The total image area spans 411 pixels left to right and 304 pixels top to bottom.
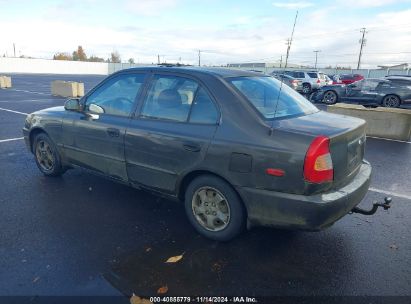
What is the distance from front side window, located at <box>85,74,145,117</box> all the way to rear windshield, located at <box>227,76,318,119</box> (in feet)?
3.88

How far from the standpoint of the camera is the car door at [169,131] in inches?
127

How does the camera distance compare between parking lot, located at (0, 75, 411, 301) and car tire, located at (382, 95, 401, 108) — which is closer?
parking lot, located at (0, 75, 411, 301)

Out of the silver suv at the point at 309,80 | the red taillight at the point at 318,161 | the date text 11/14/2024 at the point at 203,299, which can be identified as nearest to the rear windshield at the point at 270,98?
the red taillight at the point at 318,161

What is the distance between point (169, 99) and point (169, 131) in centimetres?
39

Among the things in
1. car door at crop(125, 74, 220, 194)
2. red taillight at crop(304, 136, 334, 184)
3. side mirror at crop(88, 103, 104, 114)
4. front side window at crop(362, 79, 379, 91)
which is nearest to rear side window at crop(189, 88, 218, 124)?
car door at crop(125, 74, 220, 194)

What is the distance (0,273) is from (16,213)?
1.25m

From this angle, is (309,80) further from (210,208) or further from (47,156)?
(210,208)

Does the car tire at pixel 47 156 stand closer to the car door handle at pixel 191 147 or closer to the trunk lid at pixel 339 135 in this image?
the car door handle at pixel 191 147

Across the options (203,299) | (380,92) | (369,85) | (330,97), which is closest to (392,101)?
(380,92)

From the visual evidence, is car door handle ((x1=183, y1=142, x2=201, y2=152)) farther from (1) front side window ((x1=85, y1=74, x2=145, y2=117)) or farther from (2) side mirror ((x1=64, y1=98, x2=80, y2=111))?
(2) side mirror ((x1=64, y1=98, x2=80, y2=111))

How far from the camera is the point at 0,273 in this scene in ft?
9.04

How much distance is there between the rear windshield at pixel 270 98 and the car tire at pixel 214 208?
82cm

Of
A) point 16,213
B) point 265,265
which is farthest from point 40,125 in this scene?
point 265,265

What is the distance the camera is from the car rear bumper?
2746 millimetres
